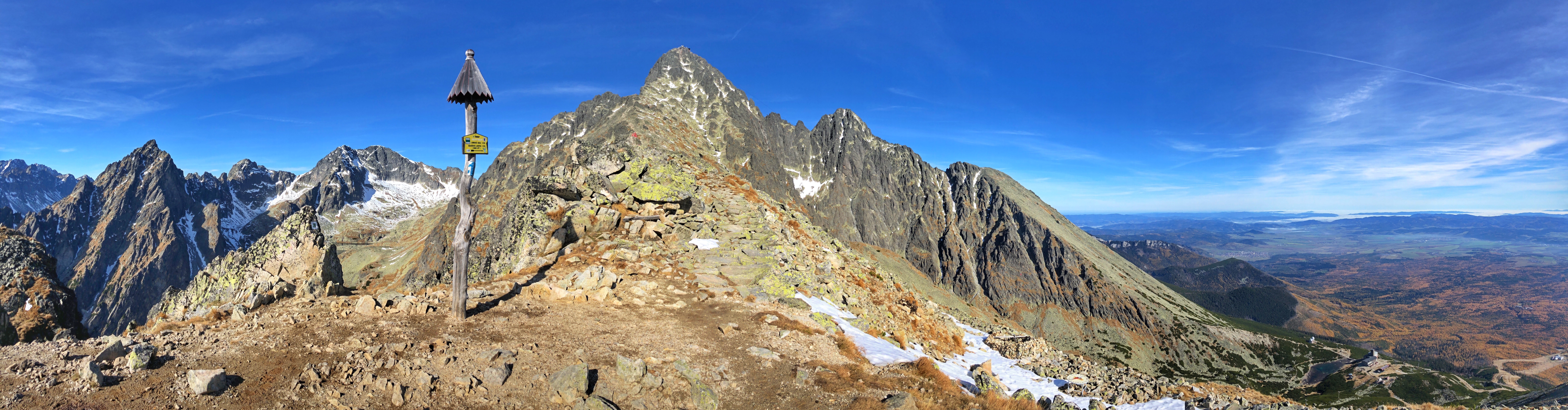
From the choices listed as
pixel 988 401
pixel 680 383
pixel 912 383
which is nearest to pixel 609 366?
pixel 680 383

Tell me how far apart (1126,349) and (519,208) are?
690 ft

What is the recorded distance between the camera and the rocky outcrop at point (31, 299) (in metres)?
26.0

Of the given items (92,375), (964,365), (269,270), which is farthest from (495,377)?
(269,270)

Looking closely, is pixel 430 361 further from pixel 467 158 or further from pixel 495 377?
pixel 467 158

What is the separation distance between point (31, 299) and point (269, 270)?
635 inches

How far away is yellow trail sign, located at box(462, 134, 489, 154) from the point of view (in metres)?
15.0

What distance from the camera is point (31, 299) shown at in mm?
28812

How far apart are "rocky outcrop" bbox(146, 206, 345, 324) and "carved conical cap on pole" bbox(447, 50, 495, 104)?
43.9ft

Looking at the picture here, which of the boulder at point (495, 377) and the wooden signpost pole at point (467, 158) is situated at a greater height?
the wooden signpost pole at point (467, 158)

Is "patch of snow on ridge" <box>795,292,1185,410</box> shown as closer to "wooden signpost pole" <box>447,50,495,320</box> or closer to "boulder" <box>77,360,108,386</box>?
"wooden signpost pole" <box>447,50,495,320</box>

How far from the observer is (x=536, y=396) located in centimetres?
1161

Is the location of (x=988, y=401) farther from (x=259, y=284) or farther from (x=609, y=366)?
(x=259, y=284)

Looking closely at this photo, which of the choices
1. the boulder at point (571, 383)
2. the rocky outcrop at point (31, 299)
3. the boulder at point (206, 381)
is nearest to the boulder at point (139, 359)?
the boulder at point (206, 381)

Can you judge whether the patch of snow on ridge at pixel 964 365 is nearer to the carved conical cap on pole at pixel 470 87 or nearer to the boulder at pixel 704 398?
the boulder at pixel 704 398
